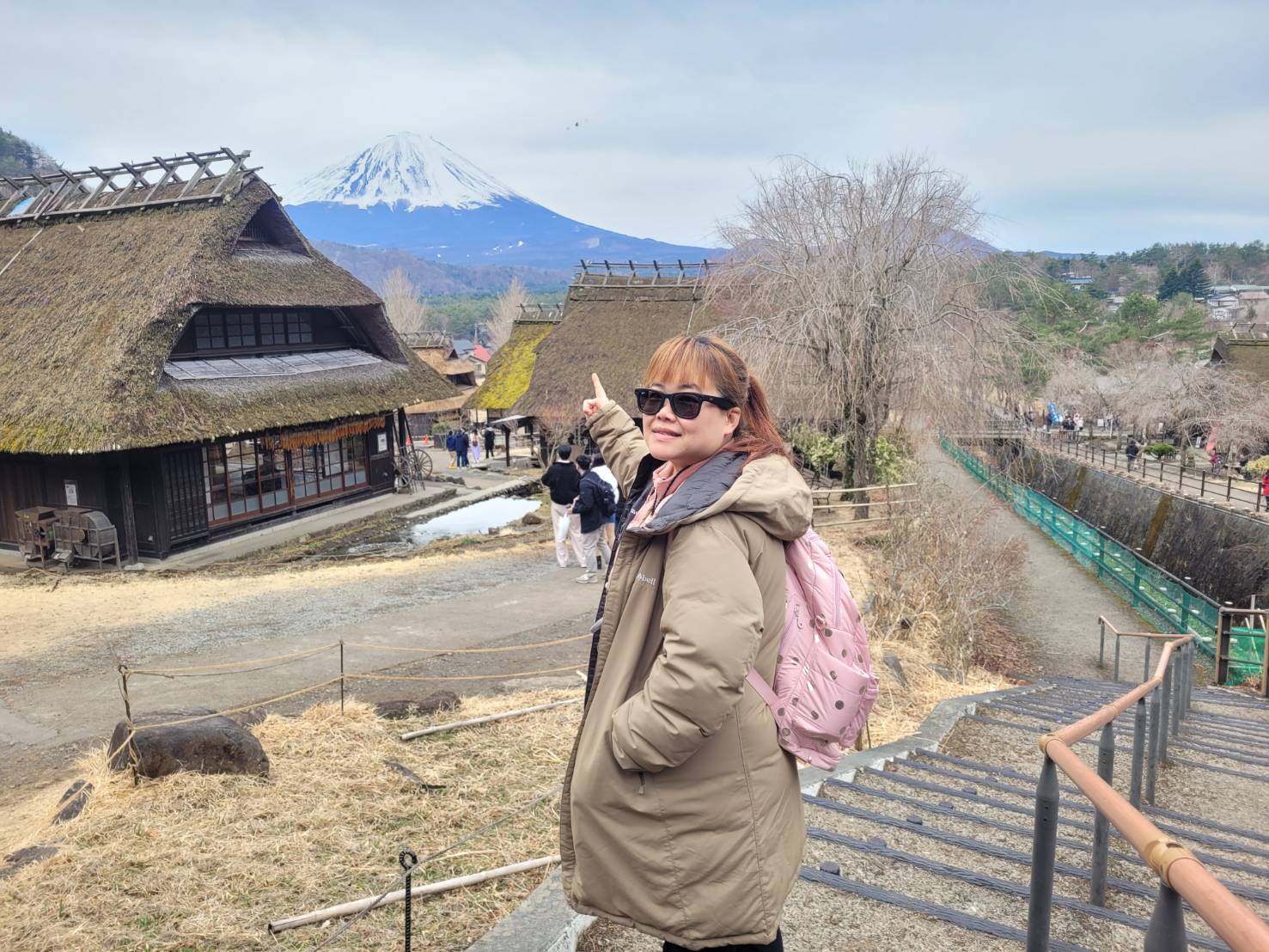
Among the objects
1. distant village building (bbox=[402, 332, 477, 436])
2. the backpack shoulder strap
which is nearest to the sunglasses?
the backpack shoulder strap

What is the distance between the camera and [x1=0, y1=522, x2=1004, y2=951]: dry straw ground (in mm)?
3572

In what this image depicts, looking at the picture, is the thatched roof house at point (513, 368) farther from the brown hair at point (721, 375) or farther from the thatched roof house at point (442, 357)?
the brown hair at point (721, 375)

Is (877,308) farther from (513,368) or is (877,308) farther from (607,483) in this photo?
(513,368)

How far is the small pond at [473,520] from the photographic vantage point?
706 inches

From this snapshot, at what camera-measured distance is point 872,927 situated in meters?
2.90

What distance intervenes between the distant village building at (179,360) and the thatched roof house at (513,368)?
26.0 feet

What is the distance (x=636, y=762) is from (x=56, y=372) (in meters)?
16.4

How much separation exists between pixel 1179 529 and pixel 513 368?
2091 centimetres

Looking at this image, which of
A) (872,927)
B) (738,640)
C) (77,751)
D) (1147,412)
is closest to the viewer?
(738,640)

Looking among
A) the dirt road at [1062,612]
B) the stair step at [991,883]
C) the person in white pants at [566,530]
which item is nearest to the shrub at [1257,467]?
the dirt road at [1062,612]

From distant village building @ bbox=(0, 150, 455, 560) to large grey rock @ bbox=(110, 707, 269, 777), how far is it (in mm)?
10266

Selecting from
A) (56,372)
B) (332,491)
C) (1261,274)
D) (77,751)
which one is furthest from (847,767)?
(1261,274)

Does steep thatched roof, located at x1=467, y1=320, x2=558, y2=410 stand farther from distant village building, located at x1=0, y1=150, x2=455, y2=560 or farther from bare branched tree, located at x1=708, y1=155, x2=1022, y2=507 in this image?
bare branched tree, located at x1=708, y1=155, x2=1022, y2=507

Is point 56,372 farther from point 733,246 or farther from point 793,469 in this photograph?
point 793,469
